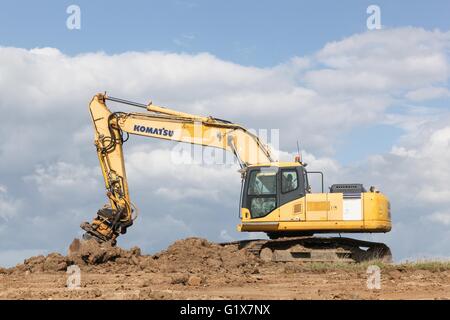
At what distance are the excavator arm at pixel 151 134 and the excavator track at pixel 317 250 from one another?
2.67 meters

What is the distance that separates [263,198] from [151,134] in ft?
13.8

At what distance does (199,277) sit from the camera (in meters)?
15.6

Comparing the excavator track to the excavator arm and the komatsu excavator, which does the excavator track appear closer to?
the komatsu excavator

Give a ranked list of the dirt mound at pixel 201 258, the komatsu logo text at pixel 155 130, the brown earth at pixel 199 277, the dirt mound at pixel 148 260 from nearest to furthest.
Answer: the brown earth at pixel 199 277 → the dirt mound at pixel 148 260 → the dirt mound at pixel 201 258 → the komatsu logo text at pixel 155 130

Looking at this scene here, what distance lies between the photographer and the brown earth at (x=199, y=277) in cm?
1371

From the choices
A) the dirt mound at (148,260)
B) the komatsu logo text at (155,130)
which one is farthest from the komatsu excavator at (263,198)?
the dirt mound at (148,260)

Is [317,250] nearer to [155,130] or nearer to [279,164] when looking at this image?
[279,164]

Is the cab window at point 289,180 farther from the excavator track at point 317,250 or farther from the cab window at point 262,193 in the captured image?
the excavator track at point 317,250

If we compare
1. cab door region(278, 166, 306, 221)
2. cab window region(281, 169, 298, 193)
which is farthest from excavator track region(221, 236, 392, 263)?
cab window region(281, 169, 298, 193)

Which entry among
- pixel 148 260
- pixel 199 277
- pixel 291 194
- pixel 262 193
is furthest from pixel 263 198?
pixel 199 277

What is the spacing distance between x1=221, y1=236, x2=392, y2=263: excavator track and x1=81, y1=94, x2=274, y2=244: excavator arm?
267 centimetres

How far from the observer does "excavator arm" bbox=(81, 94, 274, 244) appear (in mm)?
22031
